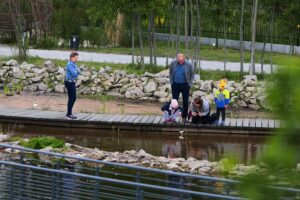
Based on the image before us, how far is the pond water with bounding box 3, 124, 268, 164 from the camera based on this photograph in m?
15.0

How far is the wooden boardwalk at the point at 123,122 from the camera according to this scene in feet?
54.9

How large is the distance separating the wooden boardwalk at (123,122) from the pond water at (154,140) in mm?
124

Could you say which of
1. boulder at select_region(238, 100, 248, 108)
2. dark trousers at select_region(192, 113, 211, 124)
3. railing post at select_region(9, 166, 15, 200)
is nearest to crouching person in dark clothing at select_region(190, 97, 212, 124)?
dark trousers at select_region(192, 113, 211, 124)

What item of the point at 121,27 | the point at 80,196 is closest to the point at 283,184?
the point at 80,196

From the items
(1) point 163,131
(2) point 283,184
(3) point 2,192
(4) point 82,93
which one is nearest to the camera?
(2) point 283,184

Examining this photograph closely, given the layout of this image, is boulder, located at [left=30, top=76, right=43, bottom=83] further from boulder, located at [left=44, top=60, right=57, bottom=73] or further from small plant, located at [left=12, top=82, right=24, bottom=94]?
boulder, located at [left=44, top=60, right=57, bottom=73]

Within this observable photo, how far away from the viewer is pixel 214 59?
30516 mm

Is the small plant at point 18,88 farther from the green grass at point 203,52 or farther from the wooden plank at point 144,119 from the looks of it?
the green grass at point 203,52


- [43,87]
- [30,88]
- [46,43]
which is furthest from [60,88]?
[46,43]

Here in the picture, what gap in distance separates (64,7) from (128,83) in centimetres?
1689

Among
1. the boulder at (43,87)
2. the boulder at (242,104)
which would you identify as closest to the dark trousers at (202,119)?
the boulder at (242,104)

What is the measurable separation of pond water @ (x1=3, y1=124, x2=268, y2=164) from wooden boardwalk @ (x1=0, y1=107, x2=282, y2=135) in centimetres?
12

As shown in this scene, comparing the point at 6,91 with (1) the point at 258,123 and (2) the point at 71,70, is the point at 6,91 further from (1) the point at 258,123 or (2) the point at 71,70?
(1) the point at 258,123

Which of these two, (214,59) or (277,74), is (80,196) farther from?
(214,59)
